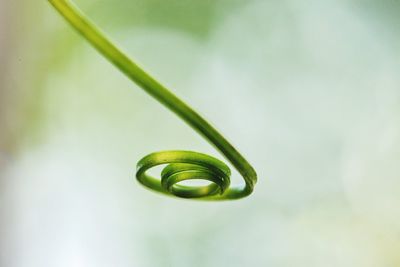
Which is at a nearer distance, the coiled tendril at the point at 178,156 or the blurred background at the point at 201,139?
the coiled tendril at the point at 178,156

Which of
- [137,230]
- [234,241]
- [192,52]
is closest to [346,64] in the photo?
[192,52]

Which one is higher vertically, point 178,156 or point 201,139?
point 201,139

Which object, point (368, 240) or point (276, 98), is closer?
point (368, 240)

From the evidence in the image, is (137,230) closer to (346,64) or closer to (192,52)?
(192,52)

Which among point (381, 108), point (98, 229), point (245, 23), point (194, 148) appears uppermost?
point (245, 23)

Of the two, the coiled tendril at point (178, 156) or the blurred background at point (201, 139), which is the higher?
the blurred background at point (201, 139)
